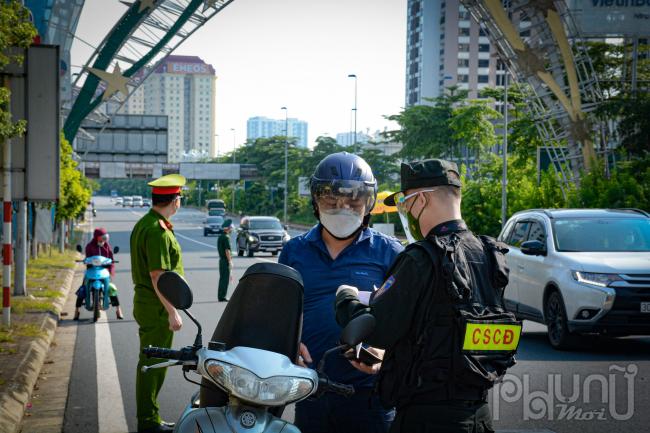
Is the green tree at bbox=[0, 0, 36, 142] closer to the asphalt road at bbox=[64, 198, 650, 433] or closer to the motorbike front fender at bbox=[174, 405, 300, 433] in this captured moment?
the asphalt road at bbox=[64, 198, 650, 433]

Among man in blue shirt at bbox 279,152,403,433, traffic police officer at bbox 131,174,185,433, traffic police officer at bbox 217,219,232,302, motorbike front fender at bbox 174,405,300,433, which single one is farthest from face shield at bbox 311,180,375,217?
traffic police officer at bbox 217,219,232,302

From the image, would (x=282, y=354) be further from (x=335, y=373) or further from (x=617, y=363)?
(x=617, y=363)

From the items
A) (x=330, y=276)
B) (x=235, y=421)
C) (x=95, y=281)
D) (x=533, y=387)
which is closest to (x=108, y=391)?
(x=533, y=387)

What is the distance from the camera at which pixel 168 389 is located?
30.4 feet

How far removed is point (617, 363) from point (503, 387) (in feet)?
6.64

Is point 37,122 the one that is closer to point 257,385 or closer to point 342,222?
point 342,222

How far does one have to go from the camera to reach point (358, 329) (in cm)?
339

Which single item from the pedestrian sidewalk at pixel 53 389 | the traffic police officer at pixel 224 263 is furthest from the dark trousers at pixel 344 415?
the traffic police officer at pixel 224 263

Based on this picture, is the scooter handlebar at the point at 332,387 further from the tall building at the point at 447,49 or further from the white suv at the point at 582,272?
A: the tall building at the point at 447,49

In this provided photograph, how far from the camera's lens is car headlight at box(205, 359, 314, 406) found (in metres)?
3.43

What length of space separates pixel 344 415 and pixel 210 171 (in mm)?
109704

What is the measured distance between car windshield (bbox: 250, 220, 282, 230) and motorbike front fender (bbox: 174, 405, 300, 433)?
115 ft

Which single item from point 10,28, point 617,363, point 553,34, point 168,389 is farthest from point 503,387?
point 553,34

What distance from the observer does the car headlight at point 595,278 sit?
1145cm
